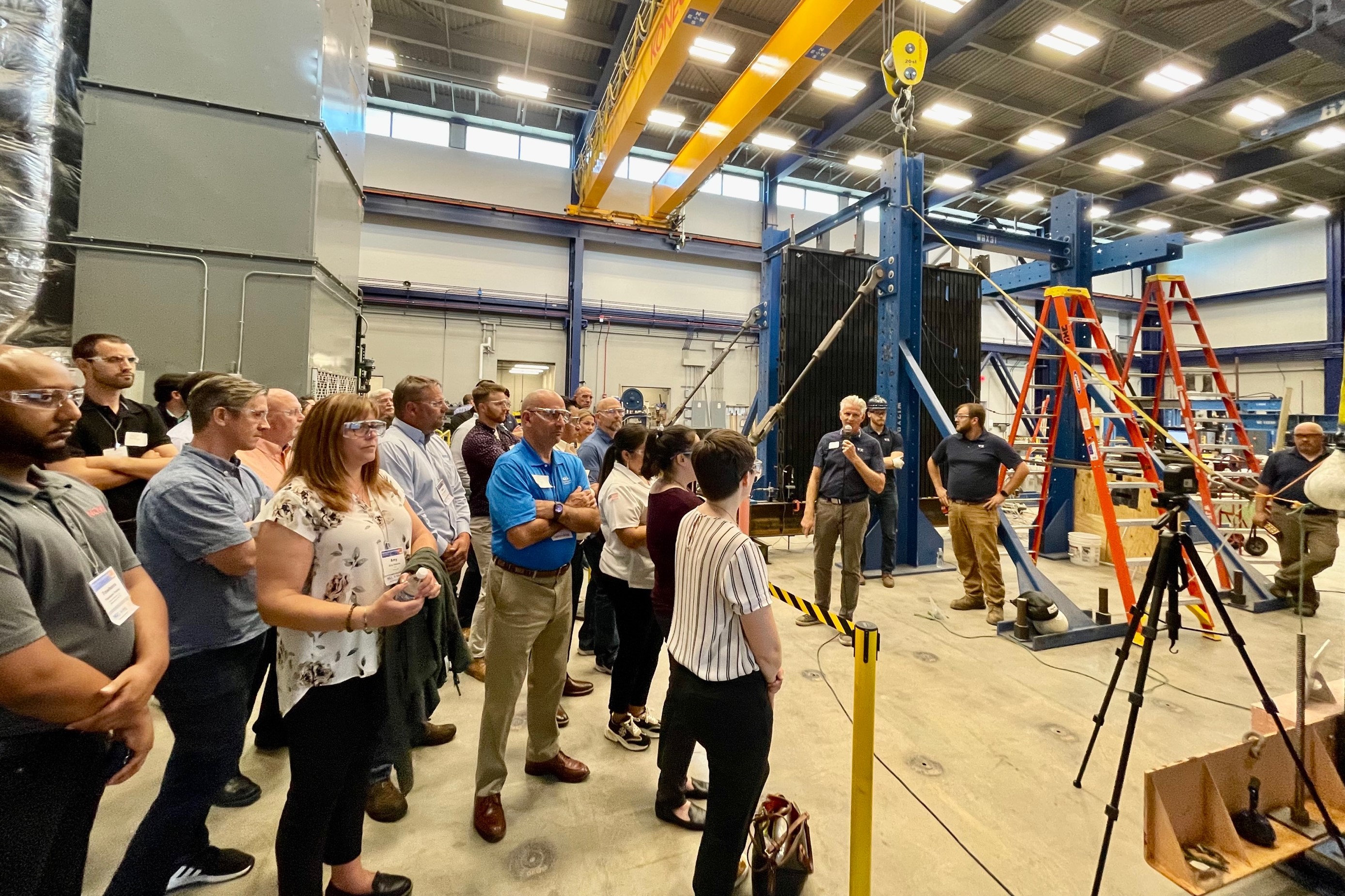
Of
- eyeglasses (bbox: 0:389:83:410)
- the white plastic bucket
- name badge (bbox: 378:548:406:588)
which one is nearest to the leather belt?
name badge (bbox: 378:548:406:588)

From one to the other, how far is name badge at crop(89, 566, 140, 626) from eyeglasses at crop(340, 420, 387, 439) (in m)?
0.53

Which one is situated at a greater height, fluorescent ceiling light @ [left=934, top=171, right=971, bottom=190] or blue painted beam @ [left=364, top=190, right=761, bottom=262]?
fluorescent ceiling light @ [left=934, top=171, right=971, bottom=190]

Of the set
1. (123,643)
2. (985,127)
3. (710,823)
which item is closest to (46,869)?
(123,643)

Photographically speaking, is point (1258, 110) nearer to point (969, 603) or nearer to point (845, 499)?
point (969, 603)

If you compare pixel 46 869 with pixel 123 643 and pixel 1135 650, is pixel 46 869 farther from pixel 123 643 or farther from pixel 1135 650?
pixel 1135 650

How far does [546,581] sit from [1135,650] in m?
4.13

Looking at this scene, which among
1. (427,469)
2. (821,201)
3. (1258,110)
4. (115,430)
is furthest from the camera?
(821,201)

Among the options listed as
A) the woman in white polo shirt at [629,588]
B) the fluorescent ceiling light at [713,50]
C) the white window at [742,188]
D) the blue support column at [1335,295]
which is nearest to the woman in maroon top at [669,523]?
the woman in white polo shirt at [629,588]

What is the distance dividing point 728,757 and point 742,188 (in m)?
14.6

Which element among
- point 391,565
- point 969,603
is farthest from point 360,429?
point 969,603

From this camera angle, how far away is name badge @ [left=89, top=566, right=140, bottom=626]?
1095 mm

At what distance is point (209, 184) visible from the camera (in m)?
3.94

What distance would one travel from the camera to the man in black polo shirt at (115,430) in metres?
2.32

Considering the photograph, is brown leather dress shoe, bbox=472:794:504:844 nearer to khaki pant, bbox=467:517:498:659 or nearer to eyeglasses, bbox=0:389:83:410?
khaki pant, bbox=467:517:498:659
